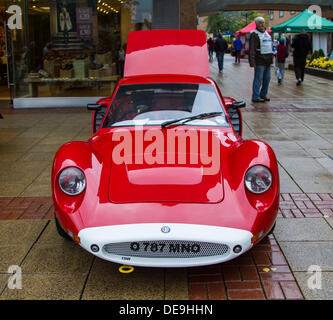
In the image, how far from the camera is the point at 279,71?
16266 mm

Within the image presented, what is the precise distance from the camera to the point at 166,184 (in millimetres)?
3367

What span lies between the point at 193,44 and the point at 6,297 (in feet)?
16.4

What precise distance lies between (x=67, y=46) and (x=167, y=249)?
997 cm

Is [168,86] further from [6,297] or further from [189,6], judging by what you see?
[189,6]

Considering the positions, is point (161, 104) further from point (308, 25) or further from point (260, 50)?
point (308, 25)

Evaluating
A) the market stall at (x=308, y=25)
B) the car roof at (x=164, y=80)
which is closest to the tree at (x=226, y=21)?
the market stall at (x=308, y=25)

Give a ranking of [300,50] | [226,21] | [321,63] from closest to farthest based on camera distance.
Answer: [300,50], [321,63], [226,21]

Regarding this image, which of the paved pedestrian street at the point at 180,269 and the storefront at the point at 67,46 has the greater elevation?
the storefront at the point at 67,46

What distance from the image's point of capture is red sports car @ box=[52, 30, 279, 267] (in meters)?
3.06

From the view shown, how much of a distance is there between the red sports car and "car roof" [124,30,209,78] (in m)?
1.92

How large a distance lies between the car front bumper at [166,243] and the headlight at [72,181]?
424 mm

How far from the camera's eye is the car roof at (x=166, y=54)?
6.52 metres

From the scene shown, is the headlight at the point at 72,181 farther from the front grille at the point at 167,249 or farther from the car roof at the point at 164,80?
the car roof at the point at 164,80

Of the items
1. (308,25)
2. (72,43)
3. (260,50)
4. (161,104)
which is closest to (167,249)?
(161,104)
